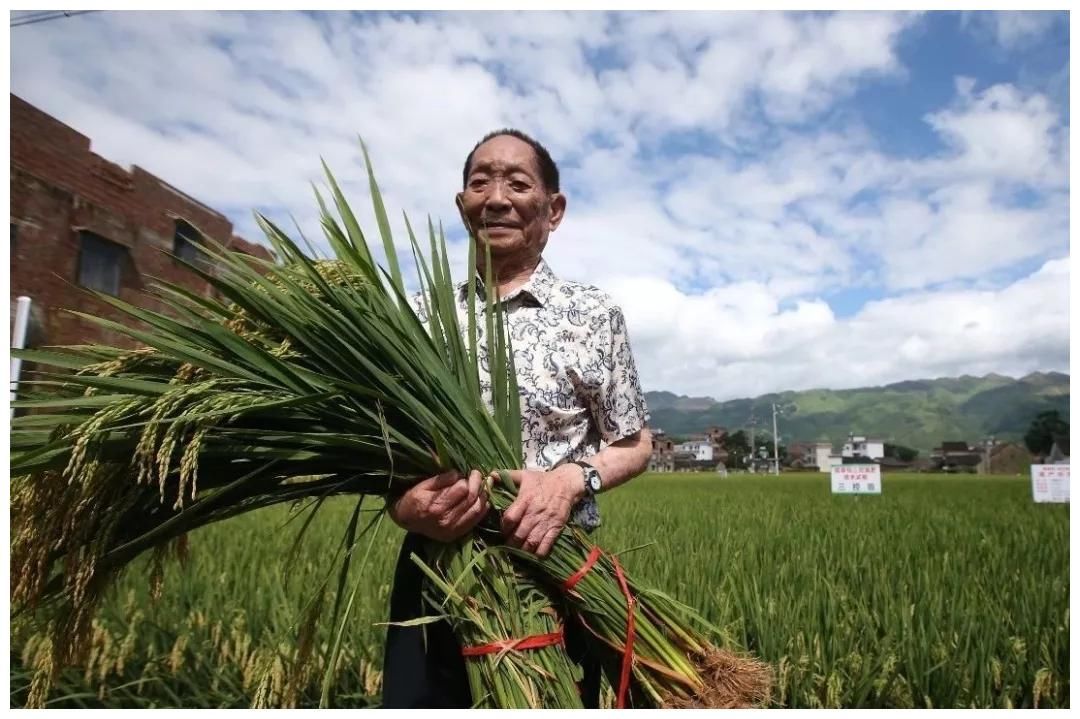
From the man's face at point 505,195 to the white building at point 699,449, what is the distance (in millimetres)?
49716

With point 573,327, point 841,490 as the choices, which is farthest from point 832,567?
point 841,490

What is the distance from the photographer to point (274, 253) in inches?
44.4

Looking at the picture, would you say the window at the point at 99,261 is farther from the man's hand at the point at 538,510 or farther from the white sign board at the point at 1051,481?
the white sign board at the point at 1051,481

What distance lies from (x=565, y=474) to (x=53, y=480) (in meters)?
0.72

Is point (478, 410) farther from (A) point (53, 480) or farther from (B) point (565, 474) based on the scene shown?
(A) point (53, 480)

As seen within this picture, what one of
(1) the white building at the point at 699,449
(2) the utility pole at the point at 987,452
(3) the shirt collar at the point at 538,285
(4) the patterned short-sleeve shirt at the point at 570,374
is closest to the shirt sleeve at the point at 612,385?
(4) the patterned short-sleeve shirt at the point at 570,374

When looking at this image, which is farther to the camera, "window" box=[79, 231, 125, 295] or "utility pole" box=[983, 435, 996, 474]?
"utility pole" box=[983, 435, 996, 474]

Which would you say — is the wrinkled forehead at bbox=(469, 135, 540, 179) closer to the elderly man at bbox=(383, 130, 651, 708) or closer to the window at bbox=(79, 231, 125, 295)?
the elderly man at bbox=(383, 130, 651, 708)

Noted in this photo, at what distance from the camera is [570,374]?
115 cm

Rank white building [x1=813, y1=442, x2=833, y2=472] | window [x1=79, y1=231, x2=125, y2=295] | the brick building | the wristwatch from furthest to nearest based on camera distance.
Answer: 1. white building [x1=813, y1=442, x2=833, y2=472]
2. window [x1=79, y1=231, x2=125, y2=295]
3. the brick building
4. the wristwatch

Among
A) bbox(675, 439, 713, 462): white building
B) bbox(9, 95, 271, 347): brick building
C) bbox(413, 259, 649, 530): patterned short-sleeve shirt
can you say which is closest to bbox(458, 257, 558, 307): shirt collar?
bbox(413, 259, 649, 530): patterned short-sleeve shirt

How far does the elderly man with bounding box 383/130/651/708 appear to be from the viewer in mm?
1109

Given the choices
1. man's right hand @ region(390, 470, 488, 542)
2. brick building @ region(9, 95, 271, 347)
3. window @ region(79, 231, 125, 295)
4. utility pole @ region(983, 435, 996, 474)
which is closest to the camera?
man's right hand @ region(390, 470, 488, 542)

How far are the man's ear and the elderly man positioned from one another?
0.02m
